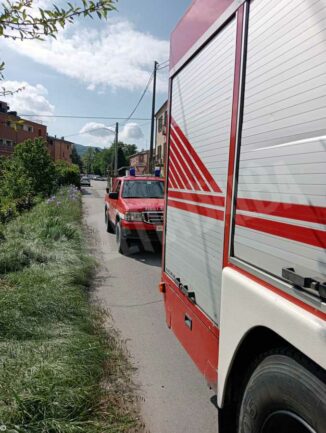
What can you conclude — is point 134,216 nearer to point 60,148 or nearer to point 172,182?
point 172,182

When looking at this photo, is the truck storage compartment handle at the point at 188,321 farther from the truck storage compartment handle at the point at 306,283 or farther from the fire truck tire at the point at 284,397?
the truck storage compartment handle at the point at 306,283

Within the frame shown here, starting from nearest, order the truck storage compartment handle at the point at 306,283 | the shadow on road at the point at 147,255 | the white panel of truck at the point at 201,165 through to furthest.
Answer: the truck storage compartment handle at the point at 306,283 < the white panel of truck at the point at 201,165 < the shadow on road at the point at 147,255

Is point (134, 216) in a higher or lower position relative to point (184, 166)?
lower

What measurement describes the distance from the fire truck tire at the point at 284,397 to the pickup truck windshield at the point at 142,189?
7.99 metres

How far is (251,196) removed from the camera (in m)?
1.87

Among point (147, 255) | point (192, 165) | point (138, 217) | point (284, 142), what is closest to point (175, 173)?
point (192, 165)

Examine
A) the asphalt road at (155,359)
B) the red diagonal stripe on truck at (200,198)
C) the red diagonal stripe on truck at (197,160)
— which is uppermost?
the red diagonal stripe on truck at (197,160)

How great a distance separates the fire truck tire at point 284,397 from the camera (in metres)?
1.35

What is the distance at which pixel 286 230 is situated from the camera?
1.57 m

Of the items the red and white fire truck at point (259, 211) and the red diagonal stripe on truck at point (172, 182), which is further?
the red diagonal stripe on truck at point (172, 182)

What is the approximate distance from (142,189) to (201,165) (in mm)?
7213

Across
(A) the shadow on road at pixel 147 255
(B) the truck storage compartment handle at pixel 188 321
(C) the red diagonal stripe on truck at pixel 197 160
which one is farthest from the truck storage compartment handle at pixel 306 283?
(A) the shadow on road at pixel 147 255

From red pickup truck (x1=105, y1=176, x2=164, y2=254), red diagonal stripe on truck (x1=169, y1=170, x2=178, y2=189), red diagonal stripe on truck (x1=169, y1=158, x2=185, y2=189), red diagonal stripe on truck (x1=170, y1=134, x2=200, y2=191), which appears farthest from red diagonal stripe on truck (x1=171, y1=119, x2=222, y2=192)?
red pickup truck (x1=105, y1=176, x2=164, y2=254)

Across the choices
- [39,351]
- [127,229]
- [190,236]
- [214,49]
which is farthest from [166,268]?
[127,229]
